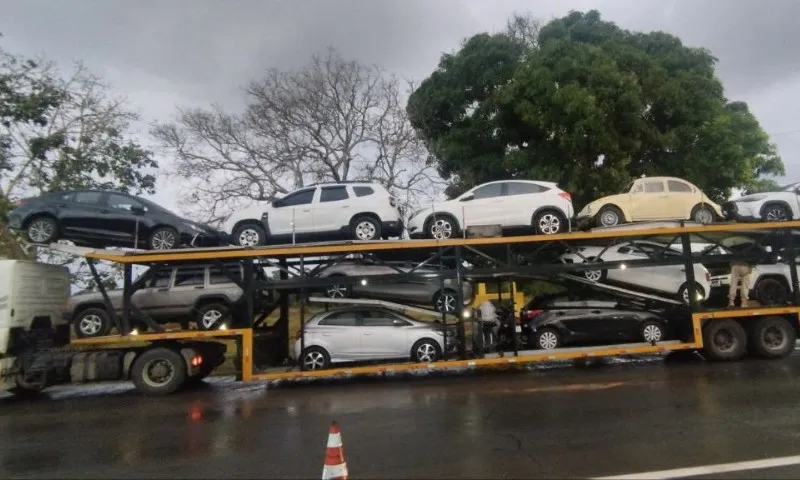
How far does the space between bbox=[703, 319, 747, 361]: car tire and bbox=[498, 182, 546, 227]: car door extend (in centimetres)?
427

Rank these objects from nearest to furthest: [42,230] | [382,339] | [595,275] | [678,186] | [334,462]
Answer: [334,462], [42,230], [382,339], [595,275], [678,186]

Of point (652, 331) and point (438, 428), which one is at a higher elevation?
point (652, 331)

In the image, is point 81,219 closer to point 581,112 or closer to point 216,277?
point 216,277

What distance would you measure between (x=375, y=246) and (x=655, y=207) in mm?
6735

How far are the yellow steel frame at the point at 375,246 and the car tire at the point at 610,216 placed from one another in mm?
1849

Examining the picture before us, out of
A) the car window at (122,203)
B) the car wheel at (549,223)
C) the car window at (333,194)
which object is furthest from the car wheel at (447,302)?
the car window at (122,203)

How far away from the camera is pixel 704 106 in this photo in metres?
20.0

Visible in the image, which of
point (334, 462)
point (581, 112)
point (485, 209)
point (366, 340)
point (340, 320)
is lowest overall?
point (334, 462)

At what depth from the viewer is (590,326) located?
39.8 feet

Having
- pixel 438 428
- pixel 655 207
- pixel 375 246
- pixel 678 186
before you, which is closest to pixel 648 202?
pixel 655 207

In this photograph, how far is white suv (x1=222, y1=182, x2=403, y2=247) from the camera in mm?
11875

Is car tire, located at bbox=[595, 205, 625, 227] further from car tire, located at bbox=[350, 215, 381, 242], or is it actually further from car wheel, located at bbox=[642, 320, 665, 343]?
car tire, located at bbox=[350, 215, 381, 242]

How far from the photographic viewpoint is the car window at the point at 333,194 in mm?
11984

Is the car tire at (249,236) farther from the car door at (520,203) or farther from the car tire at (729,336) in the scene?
the car tire at (729,336)
